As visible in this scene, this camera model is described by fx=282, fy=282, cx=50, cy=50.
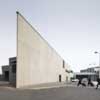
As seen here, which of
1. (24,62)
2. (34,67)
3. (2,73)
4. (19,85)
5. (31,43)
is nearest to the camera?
(19,85)

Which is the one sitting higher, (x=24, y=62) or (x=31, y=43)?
(x=31, y=43)

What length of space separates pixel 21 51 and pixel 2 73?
82.2 metres

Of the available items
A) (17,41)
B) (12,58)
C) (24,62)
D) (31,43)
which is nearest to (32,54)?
(31,43)

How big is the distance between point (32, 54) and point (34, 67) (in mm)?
3098

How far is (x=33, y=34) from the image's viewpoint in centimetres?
4838

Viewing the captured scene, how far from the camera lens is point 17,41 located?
122 ft

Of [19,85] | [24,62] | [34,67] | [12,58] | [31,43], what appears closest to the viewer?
[19,85]

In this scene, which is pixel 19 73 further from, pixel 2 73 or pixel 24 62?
pixel 2 73

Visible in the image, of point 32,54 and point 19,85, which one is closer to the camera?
point 19,85

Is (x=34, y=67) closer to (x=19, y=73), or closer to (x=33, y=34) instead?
(x=33, y=34)

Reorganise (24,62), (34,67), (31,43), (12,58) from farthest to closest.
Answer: (12,58) → (34,67) → (31,43) → (24,62)

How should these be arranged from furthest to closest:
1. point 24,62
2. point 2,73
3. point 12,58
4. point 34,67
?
point 2,73 → point 12,58 → point 34,67 → point 24,62

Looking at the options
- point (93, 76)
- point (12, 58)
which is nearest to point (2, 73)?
point (12, 58)

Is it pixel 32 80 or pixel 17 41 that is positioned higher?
pixel 17 41
